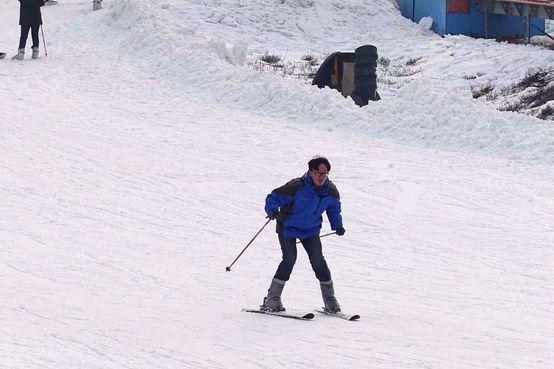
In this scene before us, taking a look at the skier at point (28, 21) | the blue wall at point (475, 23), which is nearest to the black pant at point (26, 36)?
the skier at point (28, 21)

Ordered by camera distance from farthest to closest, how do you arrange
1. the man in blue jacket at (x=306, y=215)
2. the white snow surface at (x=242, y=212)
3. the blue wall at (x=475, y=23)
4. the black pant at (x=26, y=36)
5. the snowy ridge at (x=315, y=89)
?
the blue wall at (x=475, y=23), the black pant at (x=26, y=36), the snowy ridge at (x=315, y=89), the man in blue jacket at (x=306, y=215), the white snow surface at (x=242, y=212)

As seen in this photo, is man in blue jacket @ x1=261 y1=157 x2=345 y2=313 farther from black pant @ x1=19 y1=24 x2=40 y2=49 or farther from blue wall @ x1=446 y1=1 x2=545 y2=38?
blue wall @ x1=446 y1=1 x2=545 y2=38

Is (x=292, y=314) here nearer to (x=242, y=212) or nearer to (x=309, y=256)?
(x=309, y=256)

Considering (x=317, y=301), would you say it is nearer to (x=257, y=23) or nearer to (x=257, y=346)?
(x=257, y=346)

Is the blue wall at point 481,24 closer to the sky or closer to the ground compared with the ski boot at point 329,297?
closer to the ground

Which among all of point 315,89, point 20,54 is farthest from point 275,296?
point 20,54

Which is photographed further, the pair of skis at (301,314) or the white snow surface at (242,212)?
the pair of skis at (301,314)

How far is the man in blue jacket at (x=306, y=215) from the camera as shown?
9.48m

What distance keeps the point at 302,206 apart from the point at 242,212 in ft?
14.6

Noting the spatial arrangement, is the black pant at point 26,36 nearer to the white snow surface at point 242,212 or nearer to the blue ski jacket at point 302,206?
the white snow surface at point 242,212

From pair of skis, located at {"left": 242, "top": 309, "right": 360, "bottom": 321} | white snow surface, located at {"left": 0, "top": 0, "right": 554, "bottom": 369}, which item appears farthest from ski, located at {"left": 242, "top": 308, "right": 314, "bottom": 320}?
white snow surface, located at {"left": 0, "top": 0, "right": 554, "bottom": 369}

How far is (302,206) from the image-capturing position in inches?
376

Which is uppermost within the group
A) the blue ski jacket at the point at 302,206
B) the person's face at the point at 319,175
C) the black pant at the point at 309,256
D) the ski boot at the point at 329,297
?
the person's face at the point at 319,175

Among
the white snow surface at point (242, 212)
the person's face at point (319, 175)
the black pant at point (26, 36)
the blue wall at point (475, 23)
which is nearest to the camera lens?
the white snow surface at point (242, 212)
